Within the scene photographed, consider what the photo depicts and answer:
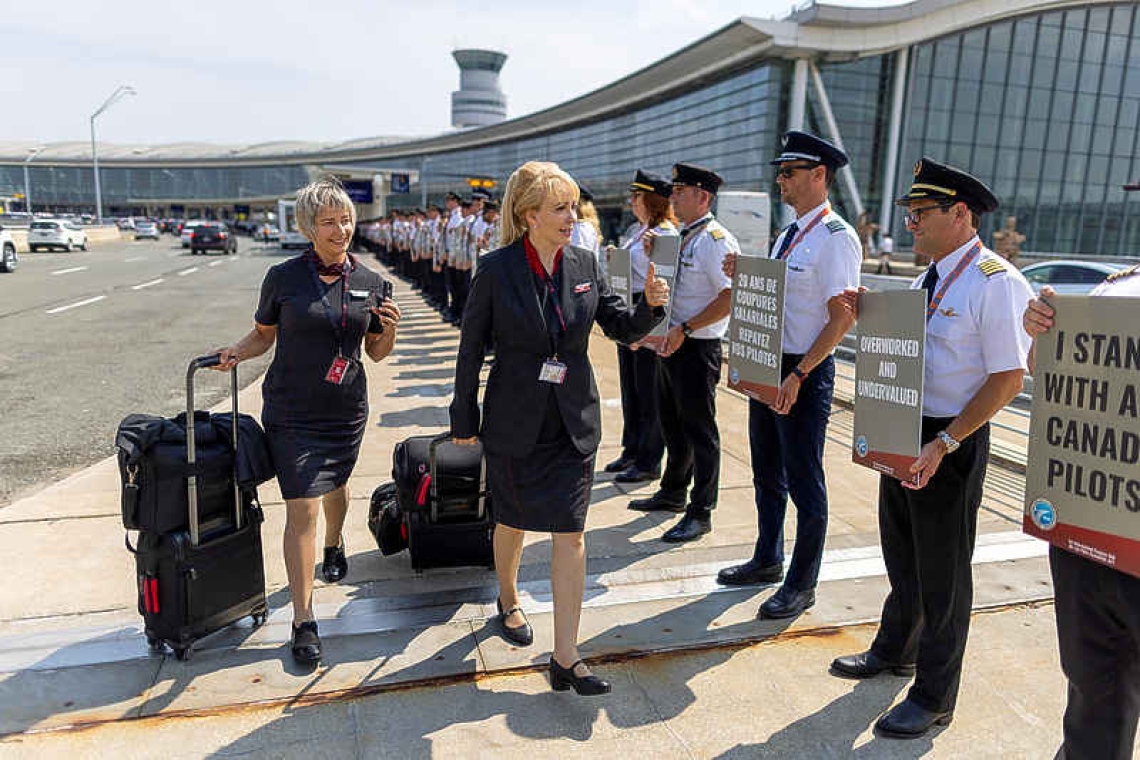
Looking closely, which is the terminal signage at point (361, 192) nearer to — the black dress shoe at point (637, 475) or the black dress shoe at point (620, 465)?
the black dress shoe at point (620, 465)

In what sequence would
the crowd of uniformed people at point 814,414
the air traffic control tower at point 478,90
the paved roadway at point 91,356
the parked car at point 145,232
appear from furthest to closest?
1. the air traffic control tower at point 478,90
2. the parked car at point 145,232
3. the paved roadway at point 91,356
4. the crowd of uniformed people at point 814,414

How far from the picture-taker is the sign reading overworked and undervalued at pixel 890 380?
264cm

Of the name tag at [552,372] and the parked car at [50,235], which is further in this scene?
the parked car at [50,235]

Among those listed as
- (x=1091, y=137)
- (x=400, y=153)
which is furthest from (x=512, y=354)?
(x=400, y=153)

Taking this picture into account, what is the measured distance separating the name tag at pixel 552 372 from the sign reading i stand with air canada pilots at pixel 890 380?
41.3 inches

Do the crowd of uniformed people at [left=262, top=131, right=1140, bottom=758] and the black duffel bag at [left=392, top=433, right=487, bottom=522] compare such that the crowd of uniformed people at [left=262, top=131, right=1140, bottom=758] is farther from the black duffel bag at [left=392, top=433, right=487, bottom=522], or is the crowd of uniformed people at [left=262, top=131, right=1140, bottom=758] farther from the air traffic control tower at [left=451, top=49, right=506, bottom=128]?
the air traffic control tower at [left=451, top=49, right=506, bottom=128]

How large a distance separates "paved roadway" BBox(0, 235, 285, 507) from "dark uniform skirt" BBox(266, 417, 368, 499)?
2.90 meters

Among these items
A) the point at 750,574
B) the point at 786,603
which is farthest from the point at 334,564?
the point at 786,603

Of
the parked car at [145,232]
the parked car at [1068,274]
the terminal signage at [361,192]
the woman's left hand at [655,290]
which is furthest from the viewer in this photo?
the parked car at [145,232]

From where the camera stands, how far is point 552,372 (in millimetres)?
2848

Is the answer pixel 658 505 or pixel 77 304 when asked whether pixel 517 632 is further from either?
pixel 77 304

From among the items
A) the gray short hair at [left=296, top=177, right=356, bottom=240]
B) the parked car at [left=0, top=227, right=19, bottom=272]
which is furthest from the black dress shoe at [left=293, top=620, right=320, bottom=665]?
the parked car at [left=0, top=227, right=19, bottom=272]

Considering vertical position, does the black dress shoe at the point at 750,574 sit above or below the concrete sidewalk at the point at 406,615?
above

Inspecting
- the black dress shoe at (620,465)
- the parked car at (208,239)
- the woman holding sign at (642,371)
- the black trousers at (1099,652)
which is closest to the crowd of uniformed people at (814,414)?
the black trousers at (1099,652)
